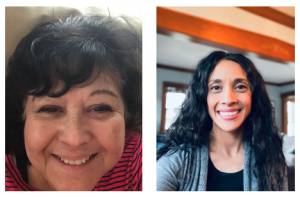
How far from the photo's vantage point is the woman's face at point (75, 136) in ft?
3.59

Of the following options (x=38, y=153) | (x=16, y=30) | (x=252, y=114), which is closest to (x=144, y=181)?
(x=38, y=153)

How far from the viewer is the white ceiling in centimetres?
118

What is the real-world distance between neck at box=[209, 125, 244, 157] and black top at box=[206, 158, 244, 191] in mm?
85

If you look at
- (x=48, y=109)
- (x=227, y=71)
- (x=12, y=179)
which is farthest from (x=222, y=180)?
(x=12, y=179)

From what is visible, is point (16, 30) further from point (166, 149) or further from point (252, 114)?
point (252, 114)

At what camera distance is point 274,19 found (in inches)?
50.3

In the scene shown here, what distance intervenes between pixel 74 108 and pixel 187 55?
0.62 metres

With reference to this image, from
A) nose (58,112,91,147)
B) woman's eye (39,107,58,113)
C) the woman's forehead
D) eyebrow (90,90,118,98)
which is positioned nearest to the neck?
the woman's forehead

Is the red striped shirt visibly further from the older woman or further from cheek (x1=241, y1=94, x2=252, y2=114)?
cheek (x1=241, y1=94, x2=252, y2=114)

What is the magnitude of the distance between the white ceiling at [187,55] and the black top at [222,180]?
51 centimetres

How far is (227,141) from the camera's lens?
3.83ft

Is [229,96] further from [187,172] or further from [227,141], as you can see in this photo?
[187,172]

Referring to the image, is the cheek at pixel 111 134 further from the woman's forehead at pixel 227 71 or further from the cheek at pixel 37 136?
the woman's forehead at pixel 227 71
